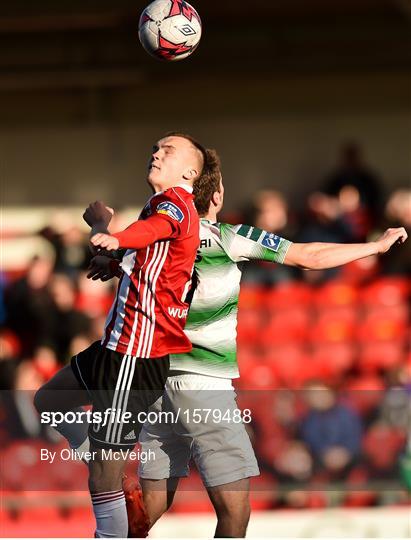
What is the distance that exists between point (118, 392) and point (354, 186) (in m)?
7.47

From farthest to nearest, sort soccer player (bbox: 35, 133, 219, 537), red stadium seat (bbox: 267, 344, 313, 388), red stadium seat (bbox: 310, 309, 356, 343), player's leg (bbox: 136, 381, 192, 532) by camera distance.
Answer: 1. red stadium seat (bbox: 310, 309, 356, 343)
2. red stadium seat (bbox: 267, 344, 313, 388)
3. player's leg (bbox: 136, 381, 192, 532)
4. soccer player (bbox: 35, 133, 219, 537)

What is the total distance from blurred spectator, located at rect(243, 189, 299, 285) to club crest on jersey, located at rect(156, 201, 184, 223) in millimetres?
6231

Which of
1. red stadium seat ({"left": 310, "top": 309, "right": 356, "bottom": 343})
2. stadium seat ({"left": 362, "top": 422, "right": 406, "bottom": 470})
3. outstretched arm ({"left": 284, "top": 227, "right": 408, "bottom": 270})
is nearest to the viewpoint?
outstretched arm ({"left": 284, "top": 227, "right": 408, "bottom": 270})

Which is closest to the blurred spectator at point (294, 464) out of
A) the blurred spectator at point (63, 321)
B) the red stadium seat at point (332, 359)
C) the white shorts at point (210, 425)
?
the red stadium seat at point (332, 359)

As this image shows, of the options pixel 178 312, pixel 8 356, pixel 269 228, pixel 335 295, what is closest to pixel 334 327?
pixel 335 295

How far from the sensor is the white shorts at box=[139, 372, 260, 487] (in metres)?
5.03

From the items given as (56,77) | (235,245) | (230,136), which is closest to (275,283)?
(230,136)

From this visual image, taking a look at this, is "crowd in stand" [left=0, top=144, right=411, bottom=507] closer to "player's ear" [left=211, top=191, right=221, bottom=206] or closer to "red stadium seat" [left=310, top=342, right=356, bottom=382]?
"red stadium seat" [left=310, top=342, right=356, bottom=382]

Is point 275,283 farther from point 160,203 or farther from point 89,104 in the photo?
point 160,203

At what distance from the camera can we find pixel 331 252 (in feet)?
16.4

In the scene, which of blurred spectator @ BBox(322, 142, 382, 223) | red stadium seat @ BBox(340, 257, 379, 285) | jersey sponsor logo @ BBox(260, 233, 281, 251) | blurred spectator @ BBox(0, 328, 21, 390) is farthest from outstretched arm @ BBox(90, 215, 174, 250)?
→ blurred spectator @ BBox(322, 142, 382, 223)

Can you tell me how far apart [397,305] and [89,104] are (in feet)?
13.4

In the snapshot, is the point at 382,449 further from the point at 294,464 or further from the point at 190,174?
the point at 190,174

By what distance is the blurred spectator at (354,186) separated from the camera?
467 inches
